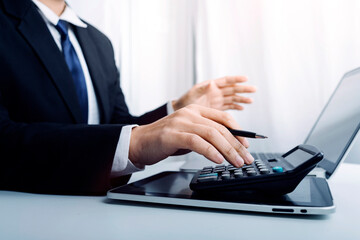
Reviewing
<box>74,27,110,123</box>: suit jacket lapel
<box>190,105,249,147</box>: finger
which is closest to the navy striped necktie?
<box>74,27,110,123</box>: suit jacket lapel

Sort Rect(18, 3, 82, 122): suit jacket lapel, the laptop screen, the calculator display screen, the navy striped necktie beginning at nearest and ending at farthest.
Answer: the calculator display screen → the laptop screen → Rect(18, 3, 82, 122): suit jacket lapel → the navy striped necktie

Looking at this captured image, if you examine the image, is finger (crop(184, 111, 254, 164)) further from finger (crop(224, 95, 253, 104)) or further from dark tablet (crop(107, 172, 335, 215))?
finger (crop(224, 95, 253, 104))

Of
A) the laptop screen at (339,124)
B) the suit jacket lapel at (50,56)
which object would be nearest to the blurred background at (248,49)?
the laptop screen at (339,124)

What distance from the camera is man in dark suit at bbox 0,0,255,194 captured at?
1.75 ft

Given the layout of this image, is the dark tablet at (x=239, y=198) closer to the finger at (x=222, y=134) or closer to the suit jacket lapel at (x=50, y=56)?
the finger at (x=222, y=134)

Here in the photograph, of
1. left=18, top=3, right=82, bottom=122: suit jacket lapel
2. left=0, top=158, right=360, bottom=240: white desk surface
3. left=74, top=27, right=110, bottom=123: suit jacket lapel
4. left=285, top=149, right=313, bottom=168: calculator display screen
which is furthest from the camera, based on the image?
left=74, top=27, right=110, bottom=123: suit jacket lapel

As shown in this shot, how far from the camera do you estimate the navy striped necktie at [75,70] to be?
949 mm

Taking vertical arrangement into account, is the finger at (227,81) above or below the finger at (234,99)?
above

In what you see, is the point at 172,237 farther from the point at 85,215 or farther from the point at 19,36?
the point at 19,36

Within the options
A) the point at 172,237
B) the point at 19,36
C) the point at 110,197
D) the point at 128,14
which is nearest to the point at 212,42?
the point at 128,14

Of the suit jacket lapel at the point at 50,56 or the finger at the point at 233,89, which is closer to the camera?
the suit jacket lapel at the point at 50,56

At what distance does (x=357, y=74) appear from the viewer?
0.88 meters

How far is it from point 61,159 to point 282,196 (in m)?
0.38

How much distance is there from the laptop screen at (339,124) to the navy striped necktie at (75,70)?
2.23 ft
